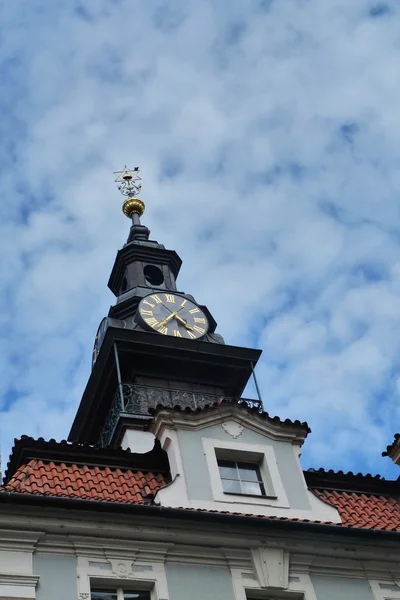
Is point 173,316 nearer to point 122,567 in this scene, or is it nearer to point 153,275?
point 153,275

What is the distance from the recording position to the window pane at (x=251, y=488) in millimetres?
17875

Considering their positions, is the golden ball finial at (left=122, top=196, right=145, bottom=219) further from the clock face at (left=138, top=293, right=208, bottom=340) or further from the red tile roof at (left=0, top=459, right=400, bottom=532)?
the red tile roof at (left=0, top=459, right=400, bottom=532)

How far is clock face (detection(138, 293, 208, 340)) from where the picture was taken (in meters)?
30.0

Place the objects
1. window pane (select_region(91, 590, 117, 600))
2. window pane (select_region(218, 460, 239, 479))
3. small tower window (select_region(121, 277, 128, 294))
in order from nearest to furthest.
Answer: window pane (select_region(91, 590, 117, 600)) → window pane (select_region(218, 460, 239, 479)) → small tower window (select_region(121, 277, 128, 294))

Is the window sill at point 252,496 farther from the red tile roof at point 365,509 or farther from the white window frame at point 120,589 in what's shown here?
the white window frame at point 120,589

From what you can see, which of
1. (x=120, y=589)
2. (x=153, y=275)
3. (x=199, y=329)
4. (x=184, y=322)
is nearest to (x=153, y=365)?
(x=184, y=322)

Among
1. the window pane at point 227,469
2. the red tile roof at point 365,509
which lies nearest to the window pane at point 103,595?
the window pane at point 227,469

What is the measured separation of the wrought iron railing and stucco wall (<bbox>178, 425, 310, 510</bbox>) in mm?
6688

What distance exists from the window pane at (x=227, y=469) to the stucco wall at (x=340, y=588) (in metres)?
2.57

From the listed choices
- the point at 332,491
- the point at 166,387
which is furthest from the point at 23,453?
the point at 166,387

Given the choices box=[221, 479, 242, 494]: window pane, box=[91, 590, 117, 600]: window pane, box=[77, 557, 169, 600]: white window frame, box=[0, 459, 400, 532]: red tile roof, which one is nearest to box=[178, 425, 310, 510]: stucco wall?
box=[221, 479, 242, 494]: window pane

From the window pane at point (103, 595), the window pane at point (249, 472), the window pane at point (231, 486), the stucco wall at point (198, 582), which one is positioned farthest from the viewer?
the window pane at point (249, 472)

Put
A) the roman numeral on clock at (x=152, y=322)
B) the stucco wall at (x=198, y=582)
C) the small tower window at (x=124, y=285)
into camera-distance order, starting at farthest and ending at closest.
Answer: the small tower window at (x=124, y=285) < the roman numeral on clock at (x=152, y=322) < the stucco wall at (x=198, y=582)

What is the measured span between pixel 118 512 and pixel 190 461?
2236 mm
